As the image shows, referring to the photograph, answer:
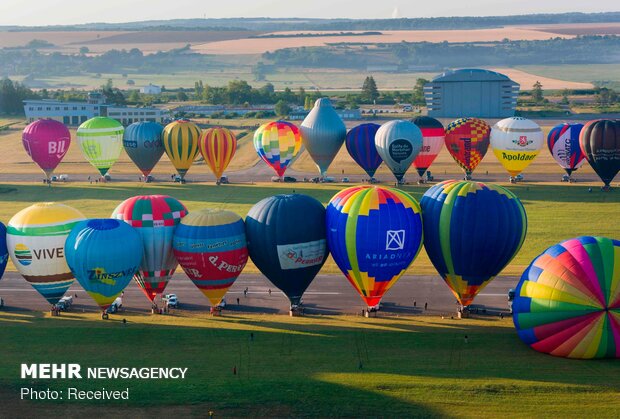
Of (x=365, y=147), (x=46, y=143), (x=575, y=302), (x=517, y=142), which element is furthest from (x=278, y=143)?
(x=575, y=302)

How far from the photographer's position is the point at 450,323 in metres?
45.5

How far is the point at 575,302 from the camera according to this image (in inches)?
1559

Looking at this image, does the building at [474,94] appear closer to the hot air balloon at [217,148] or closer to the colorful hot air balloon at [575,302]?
the hot air balloon at [217,148]

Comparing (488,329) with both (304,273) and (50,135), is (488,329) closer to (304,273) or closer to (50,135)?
(304,273)

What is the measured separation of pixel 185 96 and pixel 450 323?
484 ft

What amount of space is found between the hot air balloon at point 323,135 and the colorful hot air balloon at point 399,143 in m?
6.48

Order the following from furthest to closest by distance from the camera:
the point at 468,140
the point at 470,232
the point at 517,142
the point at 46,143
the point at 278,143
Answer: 1. the point at 46,143
2. the point at 278,143
3. the point at 468,140
4. the point at 517,142
5. the point at 470,232

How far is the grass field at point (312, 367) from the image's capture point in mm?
35500

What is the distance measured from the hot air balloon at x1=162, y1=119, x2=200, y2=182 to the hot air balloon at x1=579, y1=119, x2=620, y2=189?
35437 millimetres

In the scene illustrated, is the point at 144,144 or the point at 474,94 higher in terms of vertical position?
the point at 474,94

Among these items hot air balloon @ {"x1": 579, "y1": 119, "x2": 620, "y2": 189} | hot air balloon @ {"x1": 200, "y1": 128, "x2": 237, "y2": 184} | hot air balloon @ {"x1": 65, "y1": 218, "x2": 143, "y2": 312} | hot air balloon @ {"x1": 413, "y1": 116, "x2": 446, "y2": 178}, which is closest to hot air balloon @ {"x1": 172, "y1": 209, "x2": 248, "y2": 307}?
hot air balloon @ {"x1": 65, "y1": 218, "x2": 143, "y2": 312}

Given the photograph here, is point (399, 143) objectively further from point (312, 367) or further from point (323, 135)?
point (312, 367)

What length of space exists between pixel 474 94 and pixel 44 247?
100446 mm

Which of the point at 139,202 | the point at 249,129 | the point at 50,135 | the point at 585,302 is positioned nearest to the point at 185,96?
the point at 249,129
